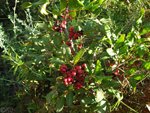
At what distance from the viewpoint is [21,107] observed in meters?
1.84

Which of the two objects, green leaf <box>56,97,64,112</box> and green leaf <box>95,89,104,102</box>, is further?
green leaf <box>56,97,64,112</box>

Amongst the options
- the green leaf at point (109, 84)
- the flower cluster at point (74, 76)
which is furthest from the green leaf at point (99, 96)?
the flower cluster at point (74, 76)

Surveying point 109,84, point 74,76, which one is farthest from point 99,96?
point 74,76

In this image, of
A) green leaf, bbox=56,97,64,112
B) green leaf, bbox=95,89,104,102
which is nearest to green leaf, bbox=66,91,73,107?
green leaf, bbox=56,97,64,112

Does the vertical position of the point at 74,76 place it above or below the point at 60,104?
above

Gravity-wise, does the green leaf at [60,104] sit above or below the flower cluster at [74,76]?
below

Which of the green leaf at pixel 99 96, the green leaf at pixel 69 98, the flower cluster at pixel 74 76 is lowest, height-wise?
the green leaf at pixel 99 96

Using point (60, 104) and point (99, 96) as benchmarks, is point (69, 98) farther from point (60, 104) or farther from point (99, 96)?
point (99, 96)

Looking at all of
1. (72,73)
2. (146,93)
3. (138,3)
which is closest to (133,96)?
(146,93)

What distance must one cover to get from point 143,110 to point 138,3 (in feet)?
4.75

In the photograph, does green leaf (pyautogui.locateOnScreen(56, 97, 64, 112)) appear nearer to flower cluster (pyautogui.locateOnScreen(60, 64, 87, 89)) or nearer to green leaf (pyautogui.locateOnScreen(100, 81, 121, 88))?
flower cluster (pyautogui.locateOnScreen(60, 64, 87, 89))

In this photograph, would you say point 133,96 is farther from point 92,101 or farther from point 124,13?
point 124,13

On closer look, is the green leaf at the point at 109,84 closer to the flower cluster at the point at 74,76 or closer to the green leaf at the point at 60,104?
the flower cluster at the point at 74,76

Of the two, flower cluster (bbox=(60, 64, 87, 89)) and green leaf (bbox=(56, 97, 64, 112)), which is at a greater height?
flower cluster (bbox=(60, 64, 87, 89))
